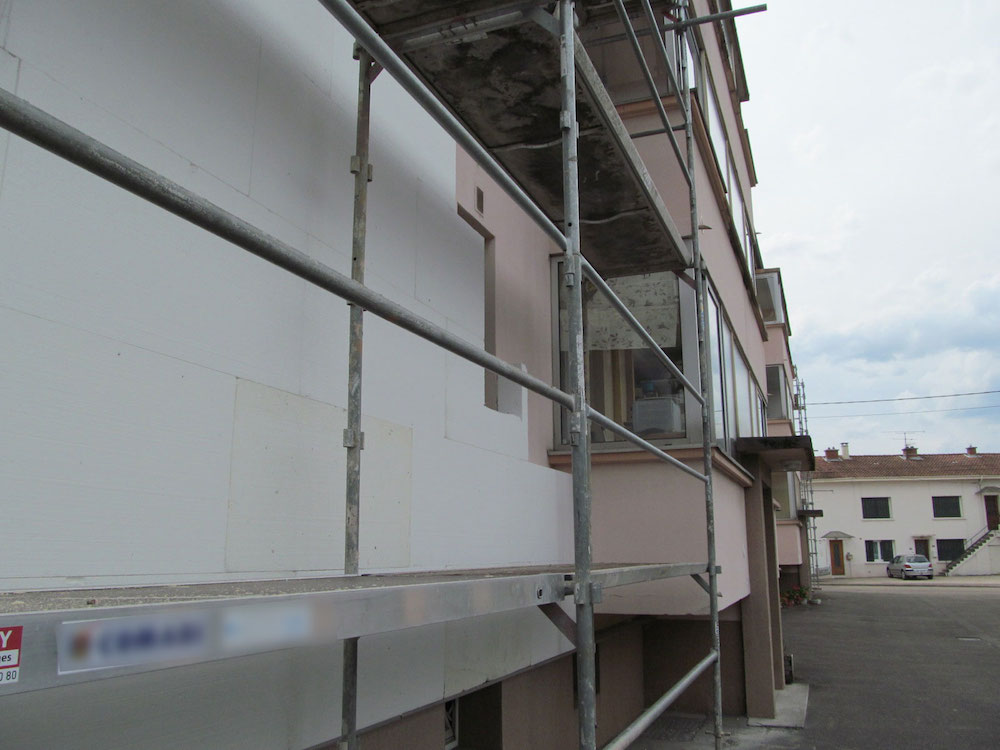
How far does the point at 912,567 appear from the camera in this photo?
1539 inches

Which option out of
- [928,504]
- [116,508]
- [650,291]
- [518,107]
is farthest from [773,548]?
[928,504]

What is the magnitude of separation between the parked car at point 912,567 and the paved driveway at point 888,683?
19.1 m

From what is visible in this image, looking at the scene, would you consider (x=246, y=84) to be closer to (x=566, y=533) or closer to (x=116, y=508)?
(x=116, y=508)

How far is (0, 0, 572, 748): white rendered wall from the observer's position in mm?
1842

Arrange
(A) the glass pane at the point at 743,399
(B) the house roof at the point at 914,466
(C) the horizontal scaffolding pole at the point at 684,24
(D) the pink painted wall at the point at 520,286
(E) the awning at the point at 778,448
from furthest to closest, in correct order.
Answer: (B) the house roof at the point at 914,466, (A) the glass pane at the point at 743,399, (E) the awning at the point at 778,448, (C) the horizontal scaffolding pole at the point at 684,24, (D) the pink painted wall at the point at 520,286

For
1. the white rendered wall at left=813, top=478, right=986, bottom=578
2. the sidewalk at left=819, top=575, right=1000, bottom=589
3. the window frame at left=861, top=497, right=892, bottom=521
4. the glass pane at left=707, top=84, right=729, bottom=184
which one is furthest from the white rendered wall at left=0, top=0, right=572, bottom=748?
the window frame at left=861, top=497, right=892, bottom=521

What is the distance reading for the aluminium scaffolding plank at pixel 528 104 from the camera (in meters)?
3.27

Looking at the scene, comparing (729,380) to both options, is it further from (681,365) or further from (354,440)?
(354,440)

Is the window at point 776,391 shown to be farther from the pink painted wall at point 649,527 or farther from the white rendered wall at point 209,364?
the white rendered wall at point 209,364

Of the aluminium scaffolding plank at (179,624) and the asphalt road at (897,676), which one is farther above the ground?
the aluminium scaffolding plank at (179,624)

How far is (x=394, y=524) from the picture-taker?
3156mm

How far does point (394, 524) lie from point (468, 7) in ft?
6.96

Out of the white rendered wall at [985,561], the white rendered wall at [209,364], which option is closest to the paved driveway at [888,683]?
the white rendered wall at [209,364]

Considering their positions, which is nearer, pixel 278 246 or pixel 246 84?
pixel 278 246
